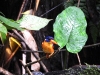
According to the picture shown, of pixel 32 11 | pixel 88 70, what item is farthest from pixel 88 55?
pixel 88 70

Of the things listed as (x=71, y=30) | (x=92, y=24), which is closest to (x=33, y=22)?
(x=71, y=30)

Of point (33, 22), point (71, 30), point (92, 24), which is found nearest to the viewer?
point (71, 30)

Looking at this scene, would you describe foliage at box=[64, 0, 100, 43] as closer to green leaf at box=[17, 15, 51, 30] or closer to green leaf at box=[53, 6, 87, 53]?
green leaf at box=[17, 15, 51, 30]

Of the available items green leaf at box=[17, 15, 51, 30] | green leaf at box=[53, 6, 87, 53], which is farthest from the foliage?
green leaf at box=[53, 6, 87, 53]

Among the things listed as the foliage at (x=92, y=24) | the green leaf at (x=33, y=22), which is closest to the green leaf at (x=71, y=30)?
the green leaf at (x=33, y=22)

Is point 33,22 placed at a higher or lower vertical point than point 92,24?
higher

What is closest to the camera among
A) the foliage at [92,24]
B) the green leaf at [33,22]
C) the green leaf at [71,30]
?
the green leaf at [71,30]

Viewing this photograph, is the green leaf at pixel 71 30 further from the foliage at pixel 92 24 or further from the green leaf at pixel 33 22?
the foliage at pixel 92 24

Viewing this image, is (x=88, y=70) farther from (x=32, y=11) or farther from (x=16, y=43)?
(x=32, y=11)

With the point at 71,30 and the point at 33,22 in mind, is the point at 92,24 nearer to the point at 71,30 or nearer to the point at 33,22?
the point at 33,22
